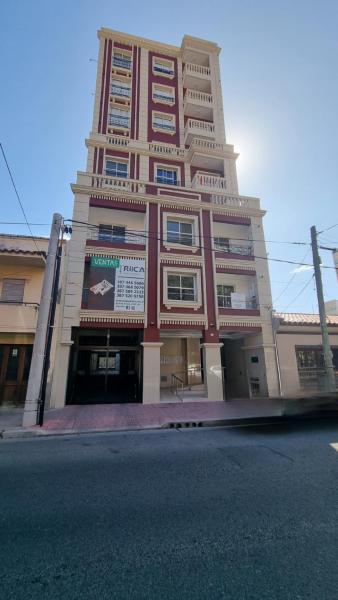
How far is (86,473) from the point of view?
4895 millimetres

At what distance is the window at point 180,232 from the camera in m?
16.6

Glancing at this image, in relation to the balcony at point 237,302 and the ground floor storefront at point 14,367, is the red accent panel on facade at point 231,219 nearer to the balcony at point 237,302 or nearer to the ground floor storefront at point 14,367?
the balcony at point 237,302

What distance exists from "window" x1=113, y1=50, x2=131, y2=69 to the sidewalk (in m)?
27.7

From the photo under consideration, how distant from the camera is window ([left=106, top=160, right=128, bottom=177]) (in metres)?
19.2

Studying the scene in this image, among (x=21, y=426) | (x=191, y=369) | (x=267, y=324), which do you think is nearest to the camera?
(x=21, y=426)

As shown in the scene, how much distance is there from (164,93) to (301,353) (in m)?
24.5

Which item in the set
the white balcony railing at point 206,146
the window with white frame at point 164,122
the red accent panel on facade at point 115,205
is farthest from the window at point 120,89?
the red accent panel on facade at point 115,205

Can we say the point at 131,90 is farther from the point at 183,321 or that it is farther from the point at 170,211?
the point at 183,321

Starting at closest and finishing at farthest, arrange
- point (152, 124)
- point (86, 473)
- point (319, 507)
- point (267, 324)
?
point (319, 507) → point (86, 473) → point (267, 324) → point (152, 124)

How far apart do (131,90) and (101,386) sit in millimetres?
24222

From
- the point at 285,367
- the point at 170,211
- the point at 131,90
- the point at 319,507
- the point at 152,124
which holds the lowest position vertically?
the point at 319,507

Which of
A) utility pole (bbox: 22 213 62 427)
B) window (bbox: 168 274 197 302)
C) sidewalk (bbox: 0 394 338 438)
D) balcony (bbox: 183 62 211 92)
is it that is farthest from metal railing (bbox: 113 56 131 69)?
sidewalk (bbox: 0 394 338 438)

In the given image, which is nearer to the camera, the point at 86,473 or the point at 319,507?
the point at 319,507

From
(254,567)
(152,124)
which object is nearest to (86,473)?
(254,567)
